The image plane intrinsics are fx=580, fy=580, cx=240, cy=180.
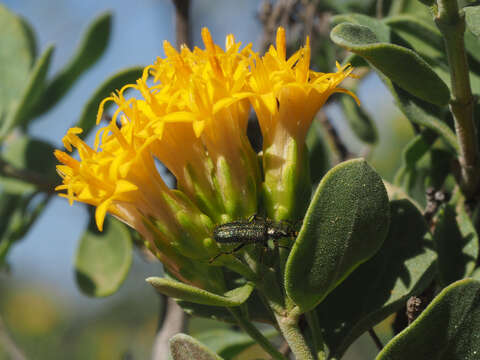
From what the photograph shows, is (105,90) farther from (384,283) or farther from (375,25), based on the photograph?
(384,283)

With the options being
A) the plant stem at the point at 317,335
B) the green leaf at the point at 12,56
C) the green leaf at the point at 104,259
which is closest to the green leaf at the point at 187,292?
the plant stem at the point at 317,335

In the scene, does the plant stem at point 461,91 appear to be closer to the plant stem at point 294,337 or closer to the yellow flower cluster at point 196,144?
the yellow flower cluster at point 196,144

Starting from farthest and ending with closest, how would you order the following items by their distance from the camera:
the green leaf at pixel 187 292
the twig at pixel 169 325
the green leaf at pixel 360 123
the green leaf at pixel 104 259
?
the green leaf at pixel 360 123, the green leaf at pixel 104 259, the twig at pixel 169 325, the green leaf at pixel 187 292

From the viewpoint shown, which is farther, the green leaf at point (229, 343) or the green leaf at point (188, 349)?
the green leaf at point (229, 343)

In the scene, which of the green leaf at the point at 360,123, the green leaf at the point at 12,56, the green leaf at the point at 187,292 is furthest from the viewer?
the green leaf at the point at 12,56

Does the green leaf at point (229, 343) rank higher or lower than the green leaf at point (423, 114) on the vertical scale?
lower

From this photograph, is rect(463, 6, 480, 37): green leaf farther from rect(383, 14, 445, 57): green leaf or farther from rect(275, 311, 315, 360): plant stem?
rect(275, 311, 315, 360): plant stem

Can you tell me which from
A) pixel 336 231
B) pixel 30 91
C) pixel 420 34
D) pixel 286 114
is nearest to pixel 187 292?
pixel 336 231

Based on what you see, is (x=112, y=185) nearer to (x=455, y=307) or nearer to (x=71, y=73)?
(x=455, y=307)
